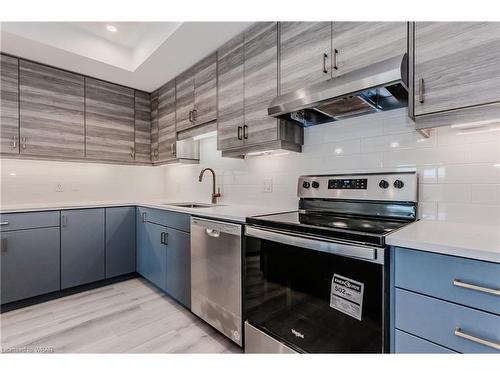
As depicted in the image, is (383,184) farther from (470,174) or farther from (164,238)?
(164,238)

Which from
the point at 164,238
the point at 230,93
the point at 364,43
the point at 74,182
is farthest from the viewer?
the point at 74,182

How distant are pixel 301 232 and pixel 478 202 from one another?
888mm

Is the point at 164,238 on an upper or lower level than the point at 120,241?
upper

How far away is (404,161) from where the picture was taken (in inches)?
57.4

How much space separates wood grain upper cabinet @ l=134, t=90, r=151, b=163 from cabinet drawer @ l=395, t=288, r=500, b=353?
10.3 feet

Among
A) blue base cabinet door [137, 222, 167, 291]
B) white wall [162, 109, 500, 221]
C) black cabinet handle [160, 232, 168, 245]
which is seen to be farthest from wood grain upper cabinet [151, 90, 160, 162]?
white wall [162, 109, 500, 221]

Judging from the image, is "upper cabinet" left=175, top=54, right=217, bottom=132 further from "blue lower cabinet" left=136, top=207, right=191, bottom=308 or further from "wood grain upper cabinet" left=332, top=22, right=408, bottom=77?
"wood grain upper cabinet" left=332, top=22, right=408, bottom=77

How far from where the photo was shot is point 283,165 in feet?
6.79

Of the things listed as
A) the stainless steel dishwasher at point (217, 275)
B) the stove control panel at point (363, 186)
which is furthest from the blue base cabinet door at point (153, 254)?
the stove control panel at point (363, 186)

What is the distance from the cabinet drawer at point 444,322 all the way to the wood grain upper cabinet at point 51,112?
3159 millimetres

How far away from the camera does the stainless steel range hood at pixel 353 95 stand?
1.15 meters

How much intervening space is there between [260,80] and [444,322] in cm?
169

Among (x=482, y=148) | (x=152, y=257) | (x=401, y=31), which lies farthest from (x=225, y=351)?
(x=401, y=31)

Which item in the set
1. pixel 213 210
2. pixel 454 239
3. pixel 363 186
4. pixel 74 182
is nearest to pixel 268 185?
pixel 213 210
